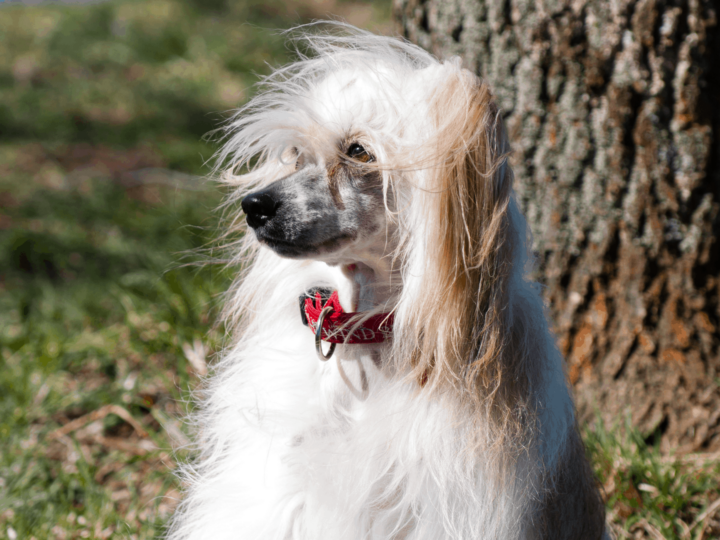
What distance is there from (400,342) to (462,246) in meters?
0.32

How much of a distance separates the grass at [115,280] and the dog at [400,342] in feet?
2.40

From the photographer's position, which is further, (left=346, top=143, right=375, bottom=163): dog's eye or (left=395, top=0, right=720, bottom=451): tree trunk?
(left=395, top=0, right=720, bottom=451): tree trunk

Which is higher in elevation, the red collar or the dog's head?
the dog's head

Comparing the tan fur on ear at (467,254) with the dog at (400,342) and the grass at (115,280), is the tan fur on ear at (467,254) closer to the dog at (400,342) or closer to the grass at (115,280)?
the dog at (400,342)

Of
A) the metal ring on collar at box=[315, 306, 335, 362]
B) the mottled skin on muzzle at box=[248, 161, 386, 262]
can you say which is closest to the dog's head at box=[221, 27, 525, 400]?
the mottled skin on muzzle at box=[248, 161, 386, 262]

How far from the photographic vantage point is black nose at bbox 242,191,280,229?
1.62 metres

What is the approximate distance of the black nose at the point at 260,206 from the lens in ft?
5.32

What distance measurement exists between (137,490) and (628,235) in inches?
91.5

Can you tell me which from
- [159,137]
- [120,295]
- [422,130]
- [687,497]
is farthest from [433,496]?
[159,137]

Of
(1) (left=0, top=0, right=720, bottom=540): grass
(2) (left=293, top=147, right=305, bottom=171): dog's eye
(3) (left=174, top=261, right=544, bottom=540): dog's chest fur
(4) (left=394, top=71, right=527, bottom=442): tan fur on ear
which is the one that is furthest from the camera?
(1) (left=0, top=0, right=720, bottom=540): grass

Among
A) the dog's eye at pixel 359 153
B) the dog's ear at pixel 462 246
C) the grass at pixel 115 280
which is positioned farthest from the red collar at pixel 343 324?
the grass at pixel 115 280

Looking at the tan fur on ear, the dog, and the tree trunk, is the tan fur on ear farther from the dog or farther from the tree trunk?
the tree trunk

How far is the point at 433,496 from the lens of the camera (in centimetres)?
166

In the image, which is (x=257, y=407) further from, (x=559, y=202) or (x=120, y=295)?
(x=120, y=295)
